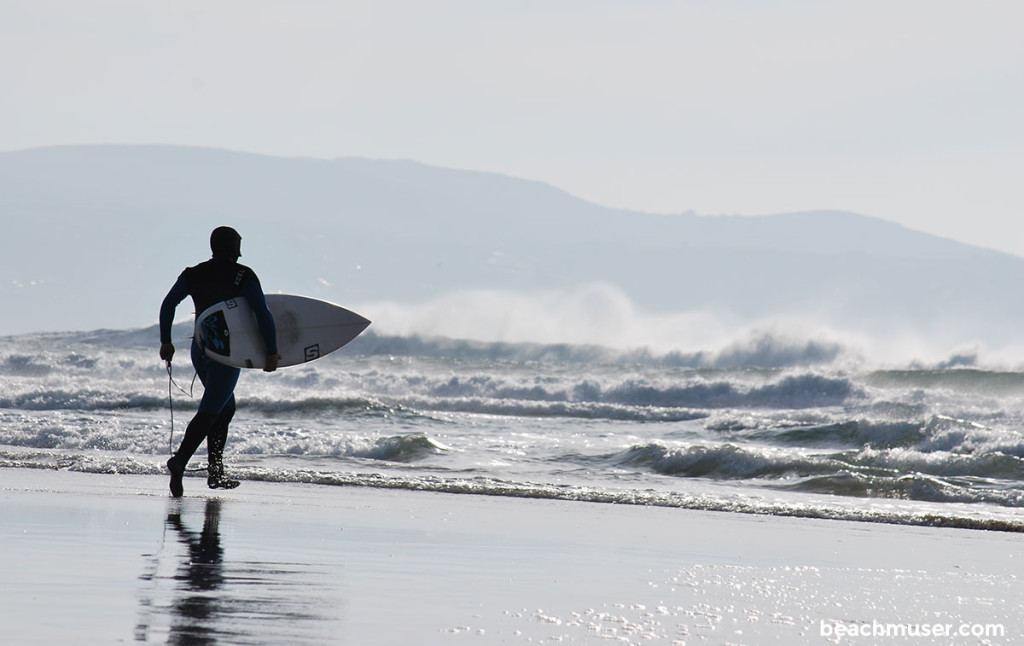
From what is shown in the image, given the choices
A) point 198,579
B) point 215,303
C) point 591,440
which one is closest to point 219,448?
point 215,303

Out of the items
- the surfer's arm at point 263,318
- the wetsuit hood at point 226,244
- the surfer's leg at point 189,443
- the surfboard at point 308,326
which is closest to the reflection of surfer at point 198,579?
the surfer's leg at point 189,443

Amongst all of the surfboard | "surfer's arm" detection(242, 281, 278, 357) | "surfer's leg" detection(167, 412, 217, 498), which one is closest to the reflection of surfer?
"surfer's leg" detection(167, 412, 217, 498)

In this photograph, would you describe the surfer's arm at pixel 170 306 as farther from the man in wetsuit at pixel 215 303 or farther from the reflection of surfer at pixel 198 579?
the reflection of surfer at pixel 198 579

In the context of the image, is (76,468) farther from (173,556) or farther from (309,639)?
(309,639)

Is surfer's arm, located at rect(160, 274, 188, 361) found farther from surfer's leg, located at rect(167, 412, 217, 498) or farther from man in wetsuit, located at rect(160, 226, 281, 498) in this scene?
surfer's leg, located at rect(167, 412, 217, 498)

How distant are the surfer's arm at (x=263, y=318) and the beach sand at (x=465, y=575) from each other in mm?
912

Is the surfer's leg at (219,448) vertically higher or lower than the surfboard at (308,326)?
lower

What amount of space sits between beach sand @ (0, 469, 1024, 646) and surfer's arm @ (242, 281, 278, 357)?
912mm

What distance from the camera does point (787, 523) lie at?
809 cm

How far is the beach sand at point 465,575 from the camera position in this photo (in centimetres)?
402

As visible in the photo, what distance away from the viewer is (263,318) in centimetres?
741

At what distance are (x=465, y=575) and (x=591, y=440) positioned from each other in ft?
31.0

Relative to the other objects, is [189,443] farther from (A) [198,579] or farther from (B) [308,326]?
(A) [198,579]

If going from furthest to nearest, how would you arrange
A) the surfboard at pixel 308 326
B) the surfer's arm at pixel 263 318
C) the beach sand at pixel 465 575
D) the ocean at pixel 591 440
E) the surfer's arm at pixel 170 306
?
the ocean at pixel 591 440 → the surfboard at pixel 308 326 → the surfer's arm at pixel 263 318 → the surfer's arm at pixel 170 306 → the beach sand at pixel 465 575
